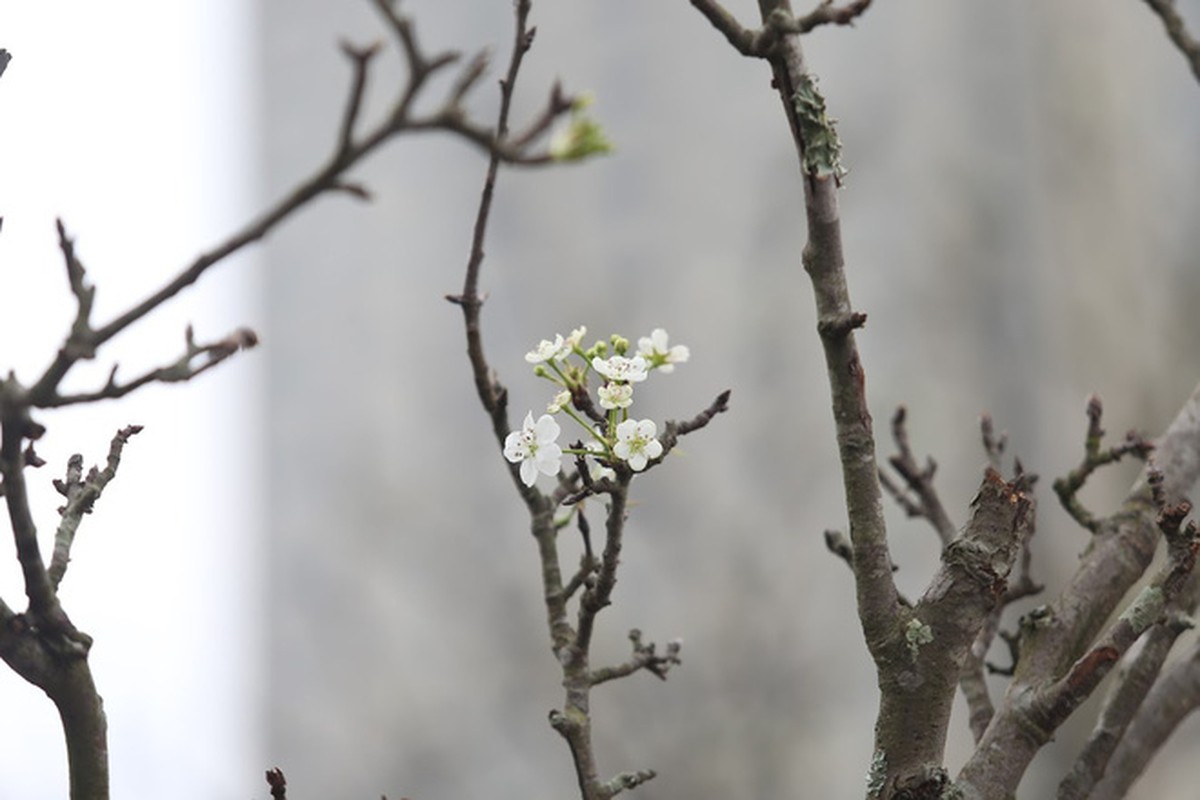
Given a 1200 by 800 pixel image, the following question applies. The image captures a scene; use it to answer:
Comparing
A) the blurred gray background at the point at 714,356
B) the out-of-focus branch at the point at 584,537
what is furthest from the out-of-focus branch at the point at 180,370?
the blurred gray background at the point at 714,356

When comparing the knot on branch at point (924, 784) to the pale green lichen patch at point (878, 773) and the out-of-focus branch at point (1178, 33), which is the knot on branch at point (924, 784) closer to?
the pale green lichen patch at point (878, 773)

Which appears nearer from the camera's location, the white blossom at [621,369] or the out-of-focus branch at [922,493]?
the white blossom at [621,369]

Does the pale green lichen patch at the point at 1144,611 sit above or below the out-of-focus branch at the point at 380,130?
below

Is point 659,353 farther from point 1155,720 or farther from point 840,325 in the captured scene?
point 1155,720

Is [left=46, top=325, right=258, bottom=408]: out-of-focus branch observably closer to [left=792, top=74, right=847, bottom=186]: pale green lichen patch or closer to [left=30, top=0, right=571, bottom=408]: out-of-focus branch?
[left=30, top=0, right=571, bottom=408]: out-of-focus branch

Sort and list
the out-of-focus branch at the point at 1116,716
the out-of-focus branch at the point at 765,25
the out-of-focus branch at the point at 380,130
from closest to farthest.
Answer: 1. the out-of-focus branch at the point at 380,130
2. the out-of-focus branch at the point at 765,25
3. the out-of-focus branch at the point at 1116,716

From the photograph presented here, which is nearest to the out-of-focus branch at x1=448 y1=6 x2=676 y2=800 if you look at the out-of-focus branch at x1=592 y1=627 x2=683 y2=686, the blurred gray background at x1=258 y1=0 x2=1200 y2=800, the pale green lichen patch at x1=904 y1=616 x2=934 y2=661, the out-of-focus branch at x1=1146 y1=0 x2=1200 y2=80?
the out-of-focus branch at x1=592 y1=627 x2=683 y2=686
